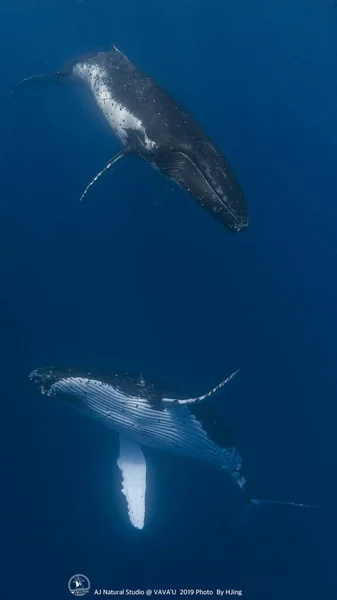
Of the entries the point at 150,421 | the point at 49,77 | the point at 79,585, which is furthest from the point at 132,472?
the point at 49,77

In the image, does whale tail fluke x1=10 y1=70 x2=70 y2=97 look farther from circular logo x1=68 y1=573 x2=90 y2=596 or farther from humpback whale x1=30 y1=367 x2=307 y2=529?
circular logo x1=68 y1=573 x2=90 y2=596

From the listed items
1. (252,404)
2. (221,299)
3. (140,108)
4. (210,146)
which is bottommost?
(252,404)

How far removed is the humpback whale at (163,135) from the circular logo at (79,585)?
10514 mm

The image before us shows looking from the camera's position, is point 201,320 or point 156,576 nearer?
point 156,576

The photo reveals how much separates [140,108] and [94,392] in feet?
23.0

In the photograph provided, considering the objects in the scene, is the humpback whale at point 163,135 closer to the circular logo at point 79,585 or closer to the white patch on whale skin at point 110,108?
the white patch on whale skin at point 110,108

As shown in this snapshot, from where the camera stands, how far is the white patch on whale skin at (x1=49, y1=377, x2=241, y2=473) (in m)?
10.2

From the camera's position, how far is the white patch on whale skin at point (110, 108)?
11.3 metres

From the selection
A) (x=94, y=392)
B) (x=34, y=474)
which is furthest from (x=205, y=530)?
(x=94, y=392)

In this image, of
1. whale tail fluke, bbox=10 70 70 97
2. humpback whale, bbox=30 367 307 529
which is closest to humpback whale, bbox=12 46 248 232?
whale tail fluke, bbox=10 70 70 97

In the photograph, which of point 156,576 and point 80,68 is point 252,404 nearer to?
point 156,576

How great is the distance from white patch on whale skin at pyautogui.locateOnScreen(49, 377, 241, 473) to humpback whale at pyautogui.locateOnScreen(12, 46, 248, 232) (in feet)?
14.7

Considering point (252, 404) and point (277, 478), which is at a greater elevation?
point (252, 404)

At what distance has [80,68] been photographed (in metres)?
14.3
